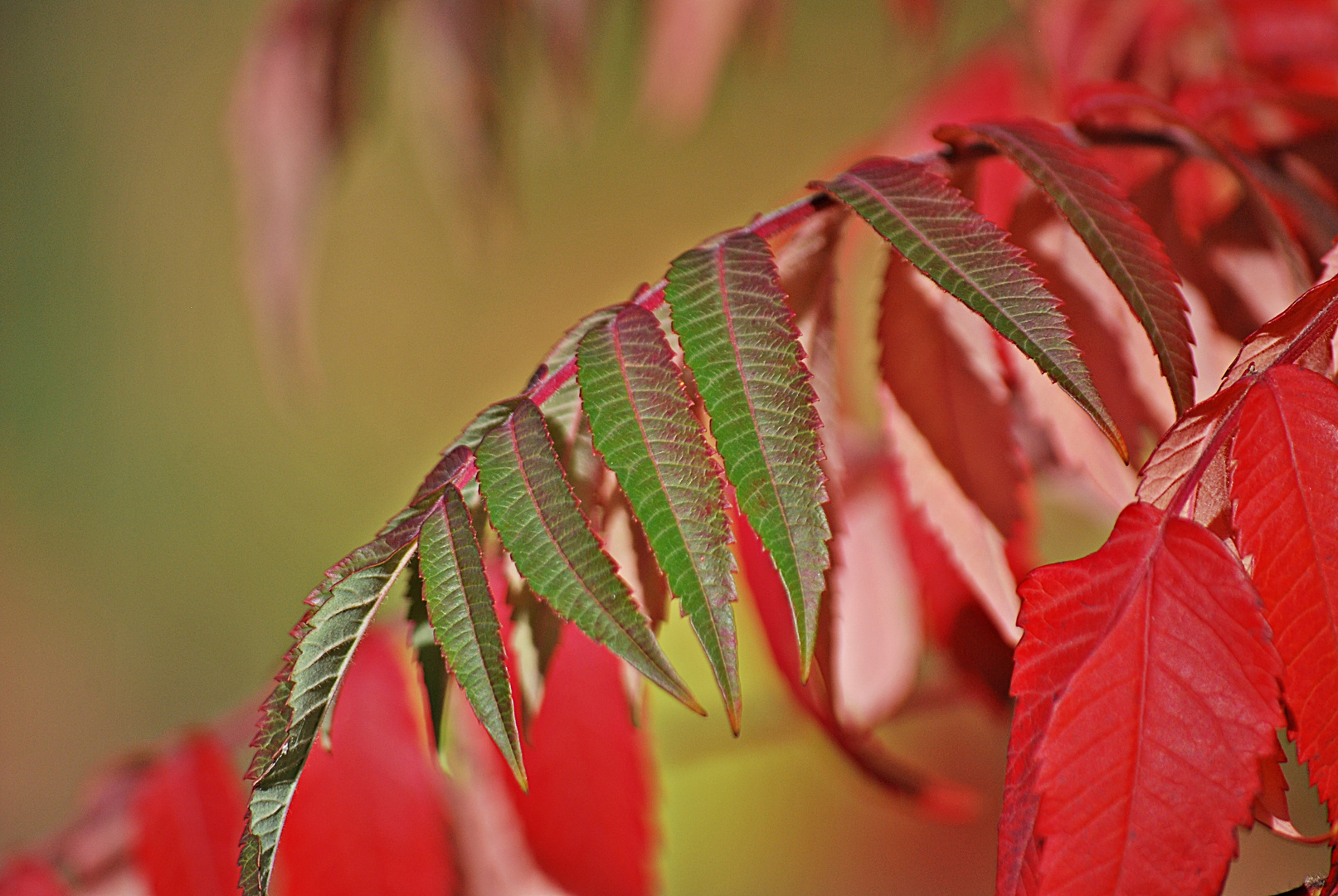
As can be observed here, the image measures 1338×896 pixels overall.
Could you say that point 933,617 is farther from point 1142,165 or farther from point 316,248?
point 316,248

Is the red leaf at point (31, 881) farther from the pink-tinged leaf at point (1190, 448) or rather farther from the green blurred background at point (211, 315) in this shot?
the green blurred background at point (211, 315)

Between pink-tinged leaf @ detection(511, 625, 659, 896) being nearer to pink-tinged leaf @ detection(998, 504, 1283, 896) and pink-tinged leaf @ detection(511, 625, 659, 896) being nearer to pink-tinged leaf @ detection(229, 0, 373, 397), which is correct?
pink-tinged leaf @ detection(998, 504, 1283, 896)

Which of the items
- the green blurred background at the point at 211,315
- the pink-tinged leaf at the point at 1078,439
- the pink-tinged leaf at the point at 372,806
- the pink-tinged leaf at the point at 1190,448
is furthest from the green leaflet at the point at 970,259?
the green blurred background at the point at 211,315

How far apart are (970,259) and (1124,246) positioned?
0.14 ft

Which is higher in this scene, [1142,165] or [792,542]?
[1142,165]

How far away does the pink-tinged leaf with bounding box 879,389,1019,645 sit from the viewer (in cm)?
29

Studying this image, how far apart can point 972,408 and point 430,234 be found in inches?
77.4

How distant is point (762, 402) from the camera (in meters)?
0.19

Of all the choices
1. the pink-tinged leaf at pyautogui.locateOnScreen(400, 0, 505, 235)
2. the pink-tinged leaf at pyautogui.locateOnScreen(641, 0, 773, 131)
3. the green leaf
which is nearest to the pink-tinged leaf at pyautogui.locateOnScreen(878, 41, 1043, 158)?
the pink-tinged leaf at pyautogui.locateOnScreen(641, 0, 773, 131)

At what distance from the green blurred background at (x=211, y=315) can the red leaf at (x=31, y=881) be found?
5.20 feet

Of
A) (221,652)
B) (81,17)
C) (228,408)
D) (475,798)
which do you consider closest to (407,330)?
(228,408)

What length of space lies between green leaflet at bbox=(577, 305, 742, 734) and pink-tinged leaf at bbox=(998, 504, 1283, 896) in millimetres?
61

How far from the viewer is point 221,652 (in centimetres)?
196

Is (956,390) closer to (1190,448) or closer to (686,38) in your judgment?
(1190,448)
